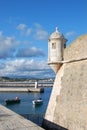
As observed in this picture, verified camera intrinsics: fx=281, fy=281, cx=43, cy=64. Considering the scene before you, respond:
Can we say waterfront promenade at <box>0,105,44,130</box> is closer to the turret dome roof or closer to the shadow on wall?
the shadow on wall

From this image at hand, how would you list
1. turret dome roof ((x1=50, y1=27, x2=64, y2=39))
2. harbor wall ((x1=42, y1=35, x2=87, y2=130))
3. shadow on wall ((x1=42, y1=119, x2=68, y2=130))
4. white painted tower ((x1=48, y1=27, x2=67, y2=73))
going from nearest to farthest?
1. harbor wall ((x1=42, y1=35, x2=87, y2=130))
2. shadow on wall ((x1=42, y1=119, x2=68, y2=130))
3. white painted tower ((x1=48, y1=27, x2=67, y2=73))
4. turret dome roof ((x1=50, y1=27, x2=64, y2=39))

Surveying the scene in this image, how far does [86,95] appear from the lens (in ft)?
37.2

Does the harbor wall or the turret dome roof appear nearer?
the harbor wall

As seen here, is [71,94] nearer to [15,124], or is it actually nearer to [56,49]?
[56,49]

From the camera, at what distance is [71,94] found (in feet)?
41.9

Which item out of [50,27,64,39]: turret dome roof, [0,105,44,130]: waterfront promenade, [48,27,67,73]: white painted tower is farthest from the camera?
[50,27,64,39]: turret dome roof

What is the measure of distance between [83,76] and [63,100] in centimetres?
207

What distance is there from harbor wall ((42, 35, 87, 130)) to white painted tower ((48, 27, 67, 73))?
0.42 m

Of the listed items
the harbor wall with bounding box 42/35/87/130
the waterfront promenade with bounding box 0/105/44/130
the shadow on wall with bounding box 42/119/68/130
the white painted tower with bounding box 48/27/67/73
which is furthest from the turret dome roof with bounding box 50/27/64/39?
the waterfront promenade with bounding box 0/105/44/130

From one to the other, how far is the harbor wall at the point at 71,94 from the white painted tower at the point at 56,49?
1.37ft

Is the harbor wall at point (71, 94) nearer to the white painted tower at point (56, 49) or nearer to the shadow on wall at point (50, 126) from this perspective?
the shadow on wall at point (50, 126)

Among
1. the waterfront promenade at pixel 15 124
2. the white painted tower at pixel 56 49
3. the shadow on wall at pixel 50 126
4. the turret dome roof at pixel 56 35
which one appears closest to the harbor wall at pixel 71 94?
the shadow on wall at pixel 50 126

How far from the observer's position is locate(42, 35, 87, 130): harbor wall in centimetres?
1170

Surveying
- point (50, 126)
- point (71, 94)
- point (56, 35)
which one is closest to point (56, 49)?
point (56, 35)
